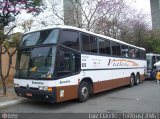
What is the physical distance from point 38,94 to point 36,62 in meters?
1.27

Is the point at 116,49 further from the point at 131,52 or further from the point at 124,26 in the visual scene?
the point at 124,26

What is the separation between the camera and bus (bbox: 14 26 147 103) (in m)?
9.75

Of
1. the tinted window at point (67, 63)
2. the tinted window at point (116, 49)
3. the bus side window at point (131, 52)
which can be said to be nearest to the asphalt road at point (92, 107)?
the tinted window at point (67, 63)

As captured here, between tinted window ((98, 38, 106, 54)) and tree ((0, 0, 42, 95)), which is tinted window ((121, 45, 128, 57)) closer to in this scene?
tinted window ((98, 38, 106, 54))

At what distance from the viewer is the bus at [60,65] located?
32.0 feet

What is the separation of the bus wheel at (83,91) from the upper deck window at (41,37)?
8.29ft

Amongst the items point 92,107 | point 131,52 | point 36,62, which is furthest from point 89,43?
point 131,52

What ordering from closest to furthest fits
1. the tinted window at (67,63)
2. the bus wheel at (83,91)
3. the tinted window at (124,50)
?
1. the tinted window at (67,63)
2. the bus wheel at (83,91)
3. the tinted window at (124,50)

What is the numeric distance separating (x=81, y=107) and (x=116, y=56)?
18.5 ft

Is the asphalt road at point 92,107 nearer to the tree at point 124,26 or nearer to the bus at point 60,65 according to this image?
the bus at point 60,65

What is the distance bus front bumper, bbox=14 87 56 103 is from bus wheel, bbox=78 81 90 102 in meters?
1.81

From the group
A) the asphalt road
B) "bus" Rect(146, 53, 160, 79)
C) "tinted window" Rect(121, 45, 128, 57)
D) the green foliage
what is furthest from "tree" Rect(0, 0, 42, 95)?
"bus" Rect(146, 53, 160, 79)

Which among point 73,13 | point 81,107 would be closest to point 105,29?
point 73,13

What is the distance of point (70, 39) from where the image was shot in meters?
10.8
